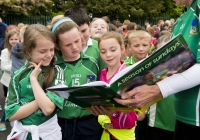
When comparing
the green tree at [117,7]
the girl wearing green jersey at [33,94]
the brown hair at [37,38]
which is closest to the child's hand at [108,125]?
the girl wearing green jersey at [33,94]

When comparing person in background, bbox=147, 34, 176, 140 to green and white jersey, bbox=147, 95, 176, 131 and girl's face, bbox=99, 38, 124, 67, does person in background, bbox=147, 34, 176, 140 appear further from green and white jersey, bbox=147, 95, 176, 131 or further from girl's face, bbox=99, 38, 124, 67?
girl's face, bbox=99, 38, 124, 67

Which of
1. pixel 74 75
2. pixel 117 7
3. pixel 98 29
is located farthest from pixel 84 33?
pixel 117 7

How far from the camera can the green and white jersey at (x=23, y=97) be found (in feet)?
7.55

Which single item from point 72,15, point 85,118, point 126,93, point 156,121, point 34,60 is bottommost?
point 156,121

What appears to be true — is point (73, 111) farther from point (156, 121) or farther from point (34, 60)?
point (156, 121)

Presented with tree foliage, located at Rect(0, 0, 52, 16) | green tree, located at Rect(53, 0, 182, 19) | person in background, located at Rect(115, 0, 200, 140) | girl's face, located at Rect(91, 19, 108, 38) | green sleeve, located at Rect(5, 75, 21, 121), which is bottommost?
green sleeve, located at Rect(5, 75, 21, 121)

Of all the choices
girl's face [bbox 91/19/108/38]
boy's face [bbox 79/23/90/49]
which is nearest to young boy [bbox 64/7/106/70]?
boy's face [bbox 79/23/90/49]

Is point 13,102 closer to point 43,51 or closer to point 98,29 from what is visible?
point 43,51

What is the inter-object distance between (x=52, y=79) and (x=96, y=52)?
2.31 feet

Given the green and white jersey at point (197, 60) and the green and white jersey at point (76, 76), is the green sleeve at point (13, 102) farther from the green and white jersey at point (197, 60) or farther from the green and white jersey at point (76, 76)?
the green and white jersey at point (197, 60)

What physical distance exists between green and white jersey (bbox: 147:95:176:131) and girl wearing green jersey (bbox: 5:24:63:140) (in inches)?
55.6

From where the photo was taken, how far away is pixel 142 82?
5.81 ft

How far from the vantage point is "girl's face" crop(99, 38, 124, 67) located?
259 centimetres

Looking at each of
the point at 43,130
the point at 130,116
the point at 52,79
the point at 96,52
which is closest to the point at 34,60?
the point at 52,79
